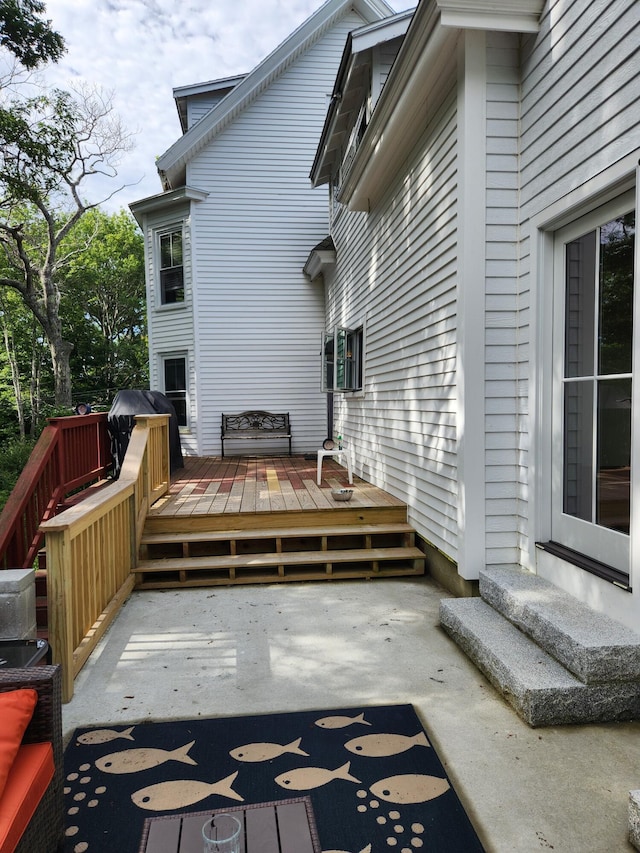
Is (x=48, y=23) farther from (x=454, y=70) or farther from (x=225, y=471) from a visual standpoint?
(x=454, y=70)

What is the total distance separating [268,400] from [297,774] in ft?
26.4

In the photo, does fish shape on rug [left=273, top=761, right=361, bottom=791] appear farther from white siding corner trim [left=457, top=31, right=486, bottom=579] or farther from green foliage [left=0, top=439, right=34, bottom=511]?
green foliage [left=0, top=439, right=34, bottom=511]

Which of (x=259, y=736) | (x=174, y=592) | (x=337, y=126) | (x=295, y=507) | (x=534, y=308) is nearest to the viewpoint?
(x=259, y=736)

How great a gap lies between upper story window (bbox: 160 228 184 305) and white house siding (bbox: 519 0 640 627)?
765 cm

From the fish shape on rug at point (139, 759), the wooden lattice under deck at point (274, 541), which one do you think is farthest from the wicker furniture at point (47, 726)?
the wooden lattice under deck at point (274, 541)

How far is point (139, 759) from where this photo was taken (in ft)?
6.86

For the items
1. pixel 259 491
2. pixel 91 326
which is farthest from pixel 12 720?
pixel 91 326

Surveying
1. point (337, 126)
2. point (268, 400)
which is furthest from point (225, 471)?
point (337, 126)

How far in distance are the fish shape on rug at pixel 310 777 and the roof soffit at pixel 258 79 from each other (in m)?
9.62

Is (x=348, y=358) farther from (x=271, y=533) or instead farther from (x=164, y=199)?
(x=164, y=199)

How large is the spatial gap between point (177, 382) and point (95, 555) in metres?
7.12

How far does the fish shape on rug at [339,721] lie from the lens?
90.7 inches

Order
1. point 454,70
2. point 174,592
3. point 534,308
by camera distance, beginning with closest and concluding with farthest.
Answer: point 534,308, point 454,70, point 174,592

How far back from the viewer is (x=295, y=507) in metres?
4.76
